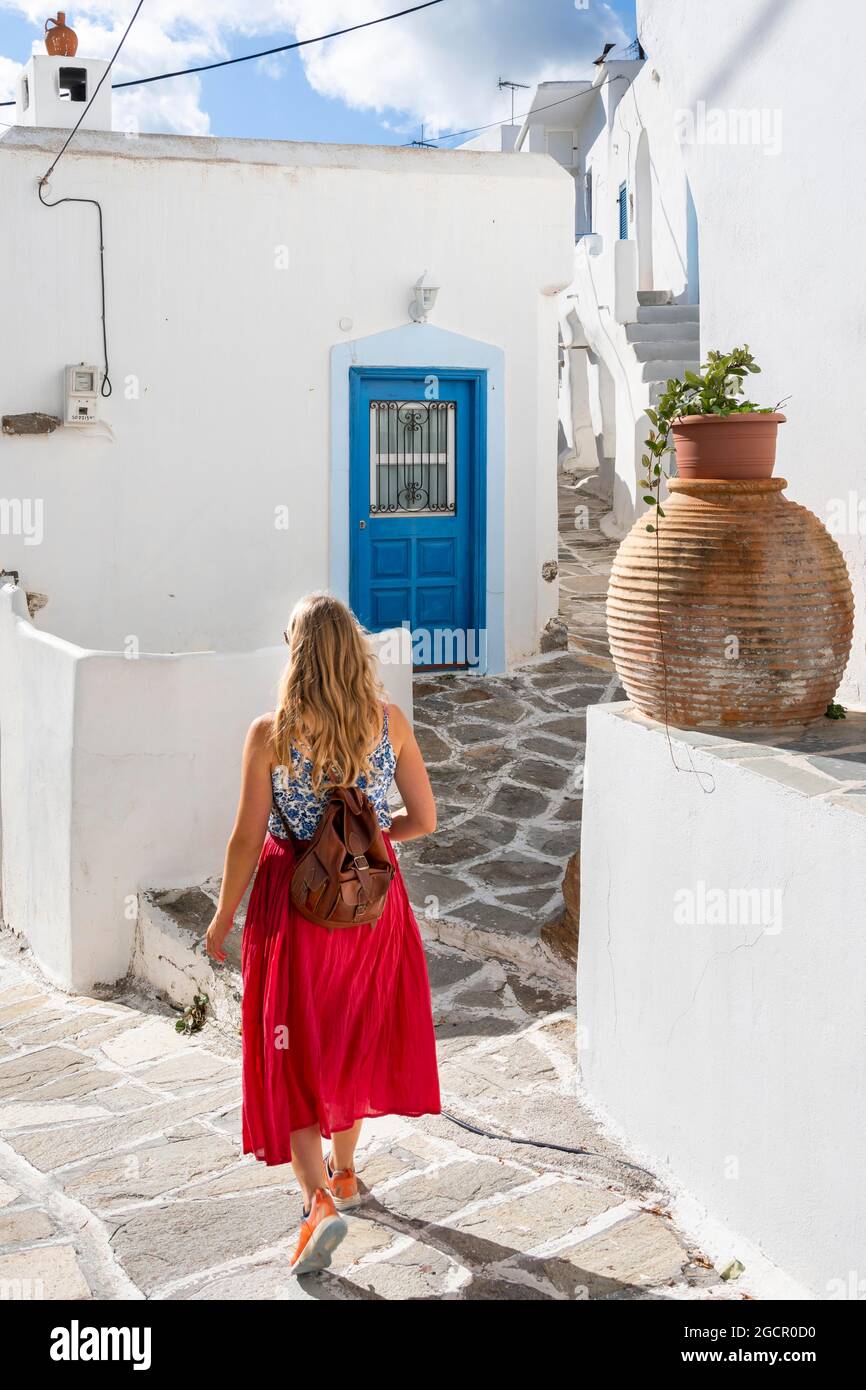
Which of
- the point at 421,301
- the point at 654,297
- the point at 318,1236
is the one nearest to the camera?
the point at 318,1236

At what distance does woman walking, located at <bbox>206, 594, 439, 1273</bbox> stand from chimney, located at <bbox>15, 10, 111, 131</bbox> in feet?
25.0

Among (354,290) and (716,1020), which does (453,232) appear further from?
(716,1020)

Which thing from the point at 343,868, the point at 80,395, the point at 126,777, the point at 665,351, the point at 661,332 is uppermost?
the point at 661,332

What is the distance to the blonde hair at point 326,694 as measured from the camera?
9.89ft

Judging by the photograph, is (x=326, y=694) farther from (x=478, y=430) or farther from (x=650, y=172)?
(x=650, y=172)

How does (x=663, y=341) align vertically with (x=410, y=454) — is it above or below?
above

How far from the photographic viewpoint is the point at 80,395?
8797 mm

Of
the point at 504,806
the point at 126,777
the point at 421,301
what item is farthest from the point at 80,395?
the point at 504,806

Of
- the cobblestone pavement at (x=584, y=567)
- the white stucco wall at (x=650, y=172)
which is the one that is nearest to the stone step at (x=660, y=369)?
the cobblestone pavement at (x=584, y=567)

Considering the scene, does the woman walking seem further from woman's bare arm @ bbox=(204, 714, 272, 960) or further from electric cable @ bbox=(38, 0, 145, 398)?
electric cable @ bbox=(38, 0, 145, 398)

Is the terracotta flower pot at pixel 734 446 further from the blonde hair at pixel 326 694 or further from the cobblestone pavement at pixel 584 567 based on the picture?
the cobblestone pavement at pixel 584 567

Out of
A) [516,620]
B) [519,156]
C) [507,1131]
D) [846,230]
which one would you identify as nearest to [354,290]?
[519,156]

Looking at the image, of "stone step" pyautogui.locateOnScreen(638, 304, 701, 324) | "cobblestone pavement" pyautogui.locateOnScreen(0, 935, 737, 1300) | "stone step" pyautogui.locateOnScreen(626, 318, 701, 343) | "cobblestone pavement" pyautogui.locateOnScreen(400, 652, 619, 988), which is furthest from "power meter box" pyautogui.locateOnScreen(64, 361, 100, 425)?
"stone step" pyautogui.locateOnScreen(638, 304, 701, 324)

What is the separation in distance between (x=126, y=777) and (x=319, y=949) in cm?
329
